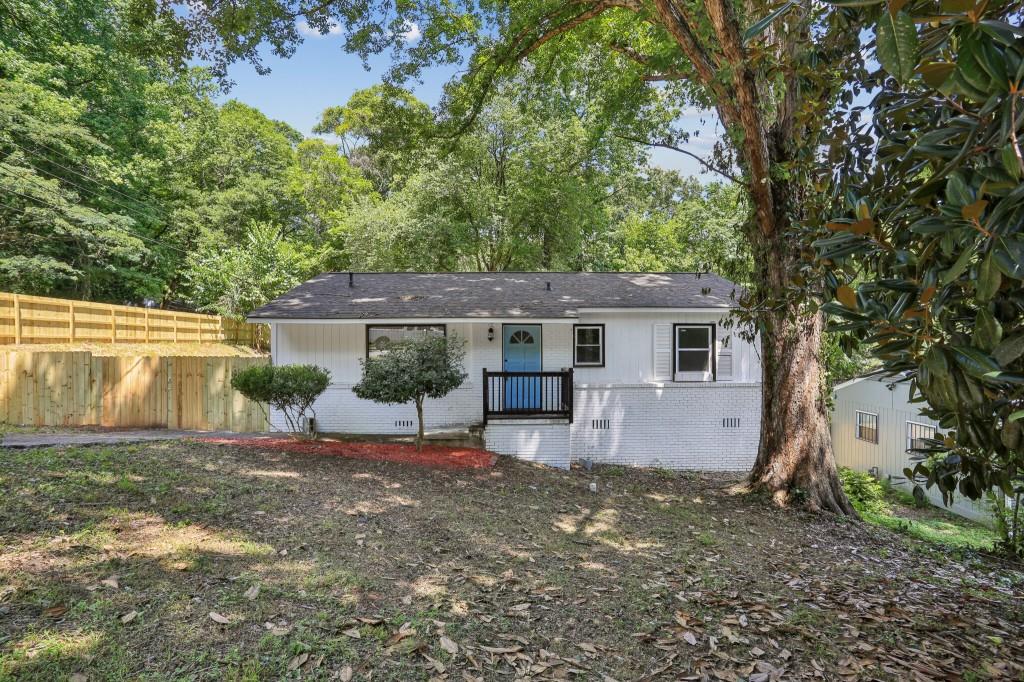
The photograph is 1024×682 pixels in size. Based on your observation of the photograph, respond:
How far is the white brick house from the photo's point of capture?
1080 centimetres

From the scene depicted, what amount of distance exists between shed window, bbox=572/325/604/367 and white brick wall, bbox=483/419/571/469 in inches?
74.0

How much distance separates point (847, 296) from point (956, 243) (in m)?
0.40

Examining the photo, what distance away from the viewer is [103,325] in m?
17.0

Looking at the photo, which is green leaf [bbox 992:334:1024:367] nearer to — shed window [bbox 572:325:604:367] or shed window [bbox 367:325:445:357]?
shed window [bbox 367:325:445:357]

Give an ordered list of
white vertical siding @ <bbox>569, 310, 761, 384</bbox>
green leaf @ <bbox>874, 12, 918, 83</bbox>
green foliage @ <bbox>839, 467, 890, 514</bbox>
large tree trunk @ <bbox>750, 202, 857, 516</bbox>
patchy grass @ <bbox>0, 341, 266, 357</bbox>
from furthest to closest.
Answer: patchy grass @ <bbox>0, 341, 266, 357</bbox>
white vertical siding @ <bbox>569, 310, 761, 384</bbox>
green foliage @ <bbox>839, 467, 890, 514</bbox>
large tree trunk @ <bbox>750, 202, 857, 516</bbox>
green leaf @ <bbox>874, 12, 918, 83</bbox>

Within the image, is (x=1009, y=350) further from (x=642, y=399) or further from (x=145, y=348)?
(x=145, y=348)

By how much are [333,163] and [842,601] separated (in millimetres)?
28866

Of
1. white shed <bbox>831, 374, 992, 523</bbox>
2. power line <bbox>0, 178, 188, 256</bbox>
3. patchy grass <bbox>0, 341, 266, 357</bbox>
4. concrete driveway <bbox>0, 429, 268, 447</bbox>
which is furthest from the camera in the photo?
power line <bbox>0, 178, 188, 256</bbox>

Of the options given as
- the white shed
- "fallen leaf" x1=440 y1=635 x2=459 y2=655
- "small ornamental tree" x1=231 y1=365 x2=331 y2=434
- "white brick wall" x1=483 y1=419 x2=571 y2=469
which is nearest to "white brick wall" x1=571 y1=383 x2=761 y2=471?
"white brick wall" x1=483 y1=419 x2=571 y2=469

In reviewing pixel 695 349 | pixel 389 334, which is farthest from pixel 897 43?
pixel 695 349

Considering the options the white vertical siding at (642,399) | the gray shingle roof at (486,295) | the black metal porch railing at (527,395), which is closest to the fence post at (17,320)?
the gray shingle roof at (486,295)

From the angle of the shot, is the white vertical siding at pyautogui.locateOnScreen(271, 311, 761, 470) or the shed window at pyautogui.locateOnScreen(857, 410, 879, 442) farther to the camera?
the shed window at pyautogui.locateOnScreen(857, 410, 879, 442)

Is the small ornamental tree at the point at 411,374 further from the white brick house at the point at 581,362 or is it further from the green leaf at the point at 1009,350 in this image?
the green leaf at the point at 1009,350

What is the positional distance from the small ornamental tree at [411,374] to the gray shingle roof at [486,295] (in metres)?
1.46
